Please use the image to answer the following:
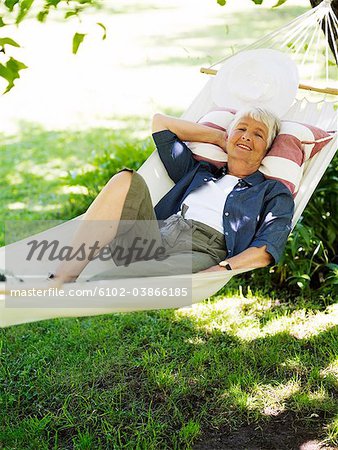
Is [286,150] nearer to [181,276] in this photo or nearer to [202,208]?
[202,208]

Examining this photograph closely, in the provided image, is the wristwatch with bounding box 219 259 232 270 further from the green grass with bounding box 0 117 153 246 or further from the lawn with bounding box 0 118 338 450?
the green grass with bounding box 0 117 153 246

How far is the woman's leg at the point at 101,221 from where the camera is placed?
2.30 metres

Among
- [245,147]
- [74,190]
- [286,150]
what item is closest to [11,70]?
[245,147]

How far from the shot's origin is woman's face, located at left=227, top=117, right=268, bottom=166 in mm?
2805

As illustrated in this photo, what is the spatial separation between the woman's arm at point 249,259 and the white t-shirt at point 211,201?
22cm

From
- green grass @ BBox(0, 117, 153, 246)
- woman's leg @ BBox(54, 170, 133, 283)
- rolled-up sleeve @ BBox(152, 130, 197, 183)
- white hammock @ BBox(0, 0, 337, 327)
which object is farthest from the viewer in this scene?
green grass @ BBox(0, 117, 153, 246)

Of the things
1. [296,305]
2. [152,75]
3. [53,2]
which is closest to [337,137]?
[296,305]

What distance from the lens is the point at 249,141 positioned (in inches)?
110

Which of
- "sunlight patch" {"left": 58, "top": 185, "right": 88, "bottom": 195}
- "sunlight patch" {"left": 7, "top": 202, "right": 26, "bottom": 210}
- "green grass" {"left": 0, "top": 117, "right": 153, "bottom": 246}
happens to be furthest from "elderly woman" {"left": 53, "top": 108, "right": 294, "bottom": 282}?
"sunlight patch" {"left": 7, "top": 202, "right": 26, "bottom": 210}

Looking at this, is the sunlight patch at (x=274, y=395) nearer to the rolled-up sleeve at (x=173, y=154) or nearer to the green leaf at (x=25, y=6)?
the rolled-up sleeve at (x=173, y=154)

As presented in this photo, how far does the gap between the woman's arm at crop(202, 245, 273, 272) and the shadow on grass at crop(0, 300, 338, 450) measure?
0.45m

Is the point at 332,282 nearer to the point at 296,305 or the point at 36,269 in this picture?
the point at 296,305

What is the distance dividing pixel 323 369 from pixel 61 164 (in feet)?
9.75

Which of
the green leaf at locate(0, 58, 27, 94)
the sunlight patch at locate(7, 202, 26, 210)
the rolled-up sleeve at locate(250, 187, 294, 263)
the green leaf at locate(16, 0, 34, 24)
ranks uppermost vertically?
the green leaf at locate(16, 0, 34, 24)
